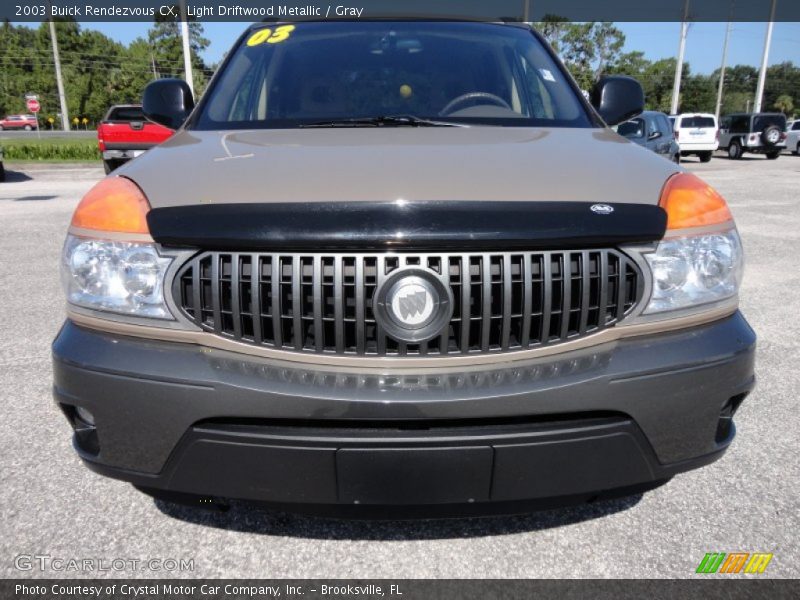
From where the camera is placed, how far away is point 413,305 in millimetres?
1521

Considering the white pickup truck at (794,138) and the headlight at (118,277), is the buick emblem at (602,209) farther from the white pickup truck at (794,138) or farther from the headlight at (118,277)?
the white pickup truck at (794,138)

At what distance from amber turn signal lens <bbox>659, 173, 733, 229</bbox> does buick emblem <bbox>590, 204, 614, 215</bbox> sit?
0.19 meters

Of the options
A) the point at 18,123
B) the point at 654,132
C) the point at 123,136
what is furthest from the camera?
the point at 18,123

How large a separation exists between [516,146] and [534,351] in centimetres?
78

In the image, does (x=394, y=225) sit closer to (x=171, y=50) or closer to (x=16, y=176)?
(x=16, y=176)

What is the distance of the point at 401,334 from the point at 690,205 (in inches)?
36.2

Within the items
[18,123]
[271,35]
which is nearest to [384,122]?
[271,35]

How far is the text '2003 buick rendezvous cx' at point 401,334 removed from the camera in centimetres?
152

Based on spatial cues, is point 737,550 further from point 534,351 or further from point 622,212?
point 622,212

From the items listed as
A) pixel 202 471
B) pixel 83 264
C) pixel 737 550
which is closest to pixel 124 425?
pixel 202 471

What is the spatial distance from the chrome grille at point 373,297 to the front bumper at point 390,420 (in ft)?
0.22

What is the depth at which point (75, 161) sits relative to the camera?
66.8 ft

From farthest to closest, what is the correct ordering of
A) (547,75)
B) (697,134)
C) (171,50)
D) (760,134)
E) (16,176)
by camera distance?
1. (171,50)
2. (760,134)
3. (697,134)
4. (16,176)
5. (547,75)

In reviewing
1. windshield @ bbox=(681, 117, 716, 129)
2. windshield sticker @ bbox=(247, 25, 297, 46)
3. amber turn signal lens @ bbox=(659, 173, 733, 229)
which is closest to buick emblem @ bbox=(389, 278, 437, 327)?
amber turn signal lens @ bbox=(659, 173, 733, 229)
